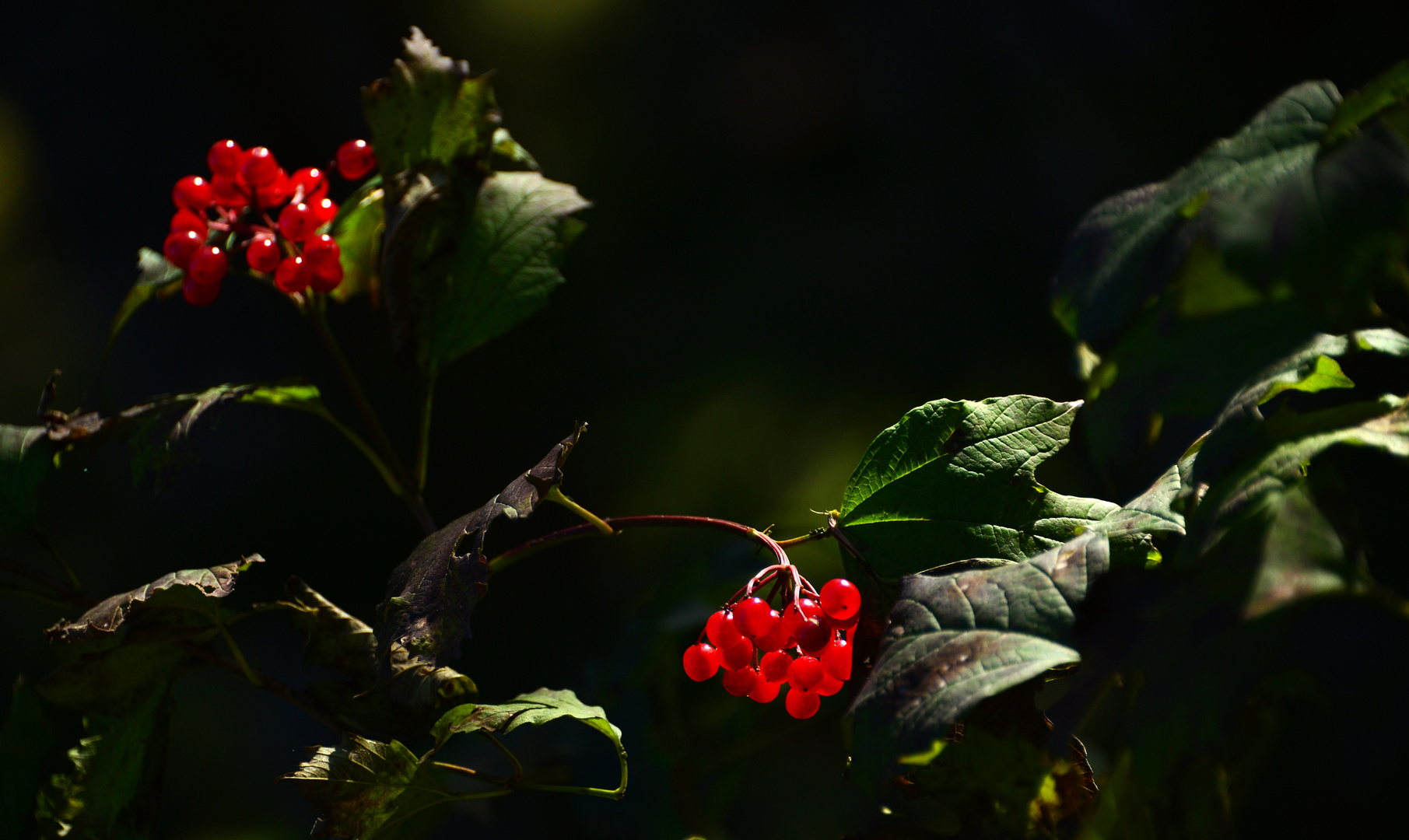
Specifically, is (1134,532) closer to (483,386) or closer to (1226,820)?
(1226,820)

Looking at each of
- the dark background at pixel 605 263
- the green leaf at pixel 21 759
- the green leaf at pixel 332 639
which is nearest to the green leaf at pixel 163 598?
the green leaf at pixel 332 639

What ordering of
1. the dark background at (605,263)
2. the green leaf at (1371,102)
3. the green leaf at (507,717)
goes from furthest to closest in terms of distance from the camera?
the dark background at (605,263) < the green leaf at (507,717) < the green leaf at (1371,102)

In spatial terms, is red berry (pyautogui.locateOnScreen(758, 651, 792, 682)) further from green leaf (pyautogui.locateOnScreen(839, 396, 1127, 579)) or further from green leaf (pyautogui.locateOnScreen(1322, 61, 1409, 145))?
green leaf (pyautogui.locateOnScreen(1322, 61, 1409, 145))

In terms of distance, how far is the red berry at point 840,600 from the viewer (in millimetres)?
383

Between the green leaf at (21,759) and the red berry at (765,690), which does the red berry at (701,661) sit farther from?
the green leaf at (21,759)

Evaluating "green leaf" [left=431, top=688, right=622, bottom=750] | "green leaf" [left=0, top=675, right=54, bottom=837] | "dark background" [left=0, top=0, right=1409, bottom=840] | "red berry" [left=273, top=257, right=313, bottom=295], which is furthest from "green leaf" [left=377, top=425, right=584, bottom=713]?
"dark background" [left=0, top=0, right=1409, bottom=840]

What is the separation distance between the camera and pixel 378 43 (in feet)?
3.25

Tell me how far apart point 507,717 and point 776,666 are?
0.42 ft

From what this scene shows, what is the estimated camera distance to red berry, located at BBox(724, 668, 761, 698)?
42cm

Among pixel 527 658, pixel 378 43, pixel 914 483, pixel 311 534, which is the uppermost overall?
pixel 378 43

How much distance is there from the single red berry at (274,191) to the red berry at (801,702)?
0.44 metres

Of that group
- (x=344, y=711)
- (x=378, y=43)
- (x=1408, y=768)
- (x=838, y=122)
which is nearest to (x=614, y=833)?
(x=344, y=711)

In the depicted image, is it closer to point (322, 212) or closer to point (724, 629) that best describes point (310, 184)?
point (322, 212)

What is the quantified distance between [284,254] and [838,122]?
0.65 m
